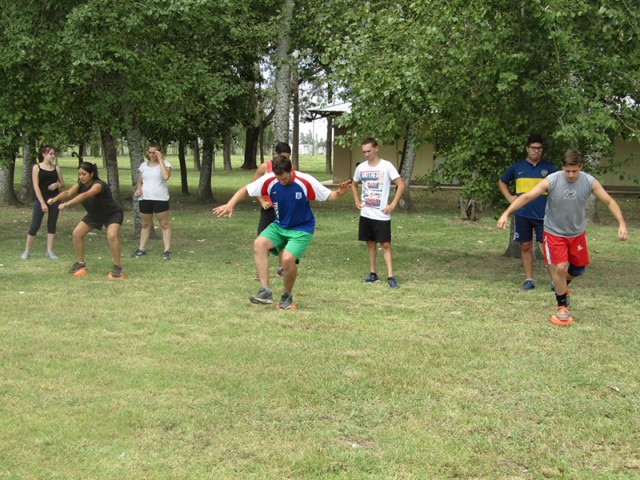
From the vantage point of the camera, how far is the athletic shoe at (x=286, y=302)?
7844 mm

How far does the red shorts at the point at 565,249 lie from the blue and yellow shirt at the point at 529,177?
5.50 feet

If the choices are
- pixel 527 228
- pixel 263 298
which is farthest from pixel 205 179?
pixel 263 298

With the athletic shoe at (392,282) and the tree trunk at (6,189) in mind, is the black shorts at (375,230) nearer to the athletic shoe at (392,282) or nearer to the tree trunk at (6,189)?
the athletic shoe at (392,282)

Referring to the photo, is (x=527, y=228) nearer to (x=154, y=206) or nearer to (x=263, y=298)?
(x=263, y=298)

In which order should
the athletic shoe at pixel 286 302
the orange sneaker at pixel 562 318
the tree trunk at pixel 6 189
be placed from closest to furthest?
the orange sneaker at pixel 562 318 → the athletic shoe at pixel 286 302 → the tree trunk at pixel 6 189

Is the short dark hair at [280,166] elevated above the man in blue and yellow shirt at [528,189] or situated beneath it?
elevated above

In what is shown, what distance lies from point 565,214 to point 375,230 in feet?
8.65

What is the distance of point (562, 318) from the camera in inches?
288

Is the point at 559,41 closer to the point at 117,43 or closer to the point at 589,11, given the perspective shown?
the point at 589,11

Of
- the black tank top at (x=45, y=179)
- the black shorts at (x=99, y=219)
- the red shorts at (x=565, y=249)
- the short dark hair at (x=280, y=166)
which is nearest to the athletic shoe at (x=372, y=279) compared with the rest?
the short dark hair at (x=280, y=166)

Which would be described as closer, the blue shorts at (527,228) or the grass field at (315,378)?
the grass field at (315,378)

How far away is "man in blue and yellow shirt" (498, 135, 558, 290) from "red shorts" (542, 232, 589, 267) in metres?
1.55

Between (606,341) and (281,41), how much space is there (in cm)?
1223

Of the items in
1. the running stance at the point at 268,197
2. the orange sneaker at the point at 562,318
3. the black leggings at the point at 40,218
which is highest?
the running stance at the point at 268,197
